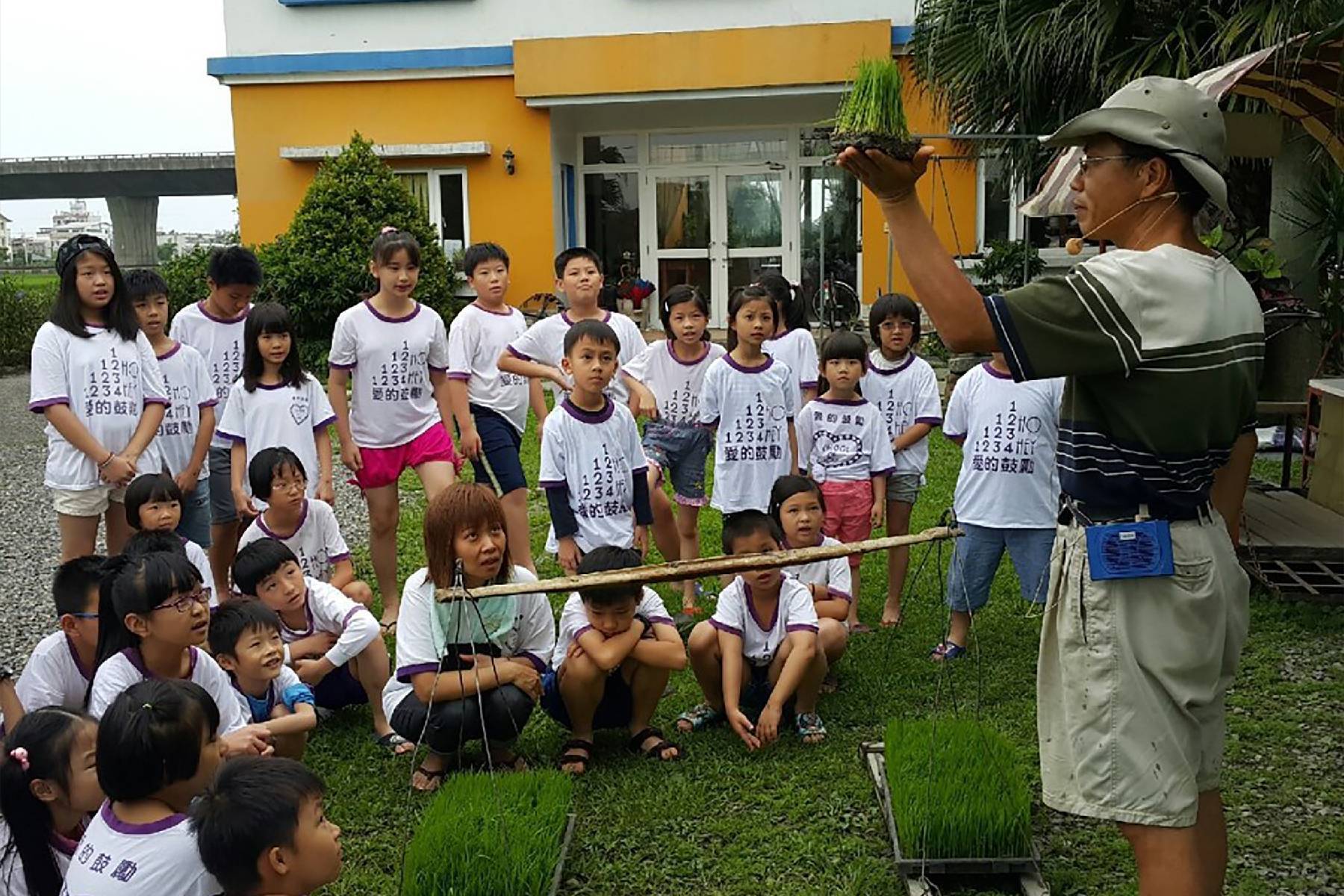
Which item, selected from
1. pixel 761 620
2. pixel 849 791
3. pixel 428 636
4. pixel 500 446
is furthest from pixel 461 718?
pixel 500 446

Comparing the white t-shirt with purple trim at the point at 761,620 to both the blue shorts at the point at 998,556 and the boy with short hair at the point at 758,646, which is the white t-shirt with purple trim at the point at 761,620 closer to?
the boy with short hair at the point at 758,646

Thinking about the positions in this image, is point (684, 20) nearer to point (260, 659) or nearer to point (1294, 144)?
point (1294, 144)

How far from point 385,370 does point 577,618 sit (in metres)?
1.90

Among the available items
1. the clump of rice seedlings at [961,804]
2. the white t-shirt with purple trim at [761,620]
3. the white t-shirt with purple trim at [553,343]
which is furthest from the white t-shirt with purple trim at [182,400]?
the clump of rice seedlings at [961,804]

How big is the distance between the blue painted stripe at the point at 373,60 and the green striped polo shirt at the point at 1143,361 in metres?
14.7

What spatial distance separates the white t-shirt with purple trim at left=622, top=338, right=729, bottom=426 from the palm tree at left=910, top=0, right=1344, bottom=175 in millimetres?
4327

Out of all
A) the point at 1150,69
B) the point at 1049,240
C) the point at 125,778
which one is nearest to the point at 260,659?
the point at 125,778

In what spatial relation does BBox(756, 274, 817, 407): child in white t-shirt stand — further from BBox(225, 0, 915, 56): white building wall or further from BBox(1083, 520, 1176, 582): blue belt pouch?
BBox(225, 0, 915, 56): white building wall

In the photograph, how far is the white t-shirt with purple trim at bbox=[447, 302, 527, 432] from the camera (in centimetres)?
613

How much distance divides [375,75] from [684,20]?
13.6 feet

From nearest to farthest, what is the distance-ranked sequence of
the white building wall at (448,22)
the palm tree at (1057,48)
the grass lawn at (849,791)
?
the grass lawn at (849,791), the palm tree at (1057,48), the white building wall at (448,22)

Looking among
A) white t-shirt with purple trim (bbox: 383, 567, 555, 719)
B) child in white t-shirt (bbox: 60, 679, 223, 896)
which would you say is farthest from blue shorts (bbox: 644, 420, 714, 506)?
child in white t-shirt (bbox: 60, 679, 223, 896)

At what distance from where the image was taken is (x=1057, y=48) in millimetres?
9625

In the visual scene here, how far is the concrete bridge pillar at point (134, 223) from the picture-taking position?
125ft
